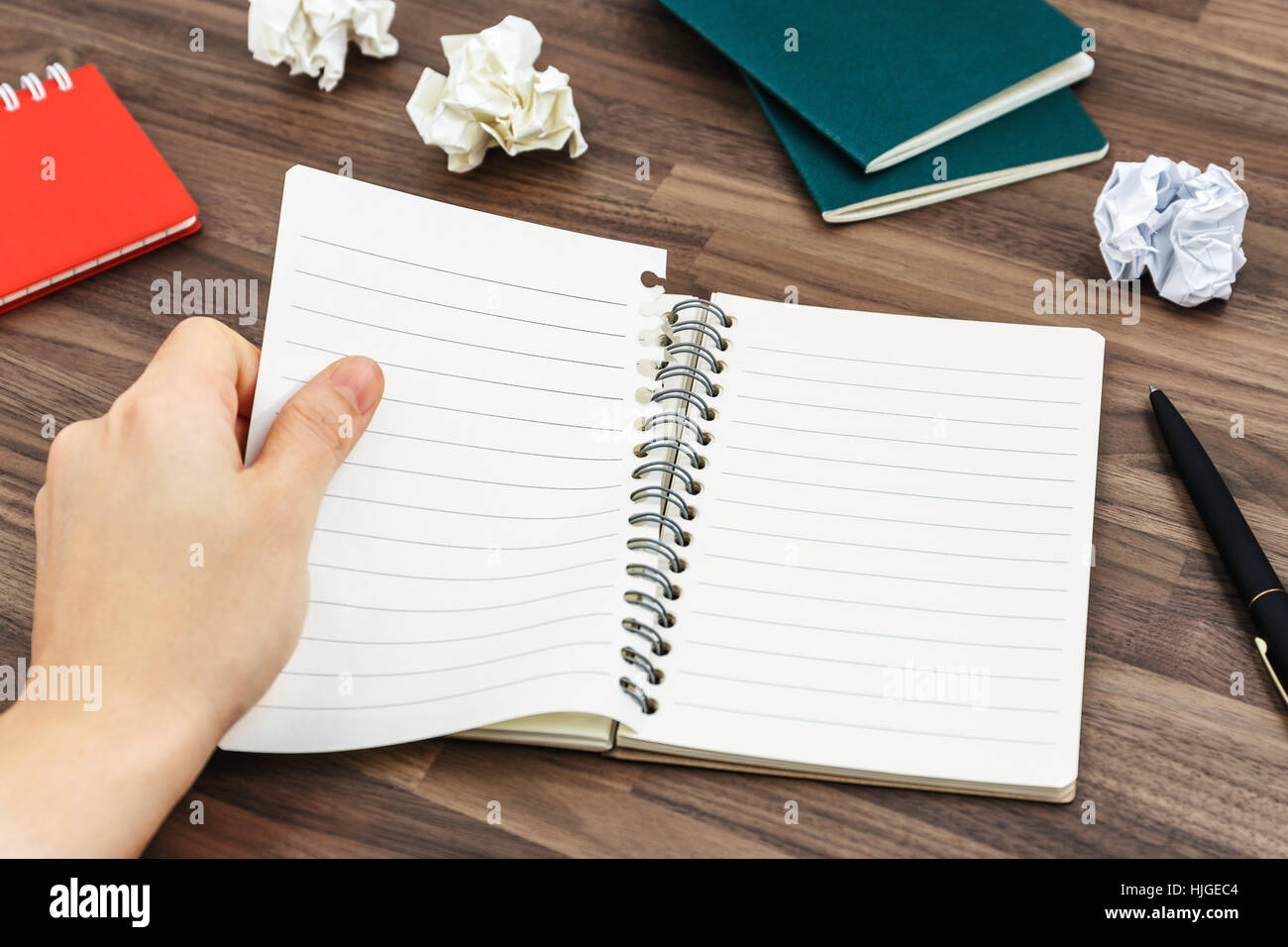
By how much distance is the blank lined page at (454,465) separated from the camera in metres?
0.74

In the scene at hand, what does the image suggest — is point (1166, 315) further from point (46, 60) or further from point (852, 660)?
point (46, 60)

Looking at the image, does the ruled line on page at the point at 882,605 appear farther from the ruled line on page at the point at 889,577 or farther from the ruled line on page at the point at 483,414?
the ruled line on page at the point at 483,414

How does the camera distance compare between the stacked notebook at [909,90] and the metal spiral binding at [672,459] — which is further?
the stacked notebook at [909,90]

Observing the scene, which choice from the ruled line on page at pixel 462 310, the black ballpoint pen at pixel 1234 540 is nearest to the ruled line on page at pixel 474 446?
the ruled line on page at pixel 462 310

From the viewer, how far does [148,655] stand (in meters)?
0.70

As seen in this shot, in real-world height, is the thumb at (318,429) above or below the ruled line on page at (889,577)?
above

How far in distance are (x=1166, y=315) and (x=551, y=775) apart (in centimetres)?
70

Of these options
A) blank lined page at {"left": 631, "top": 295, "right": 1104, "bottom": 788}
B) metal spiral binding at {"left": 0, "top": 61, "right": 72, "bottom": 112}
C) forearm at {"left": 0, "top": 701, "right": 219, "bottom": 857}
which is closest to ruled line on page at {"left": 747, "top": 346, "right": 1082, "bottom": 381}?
blank lined page at {"left": 631, "top": 295, "right": 1104, "bottom": 788}

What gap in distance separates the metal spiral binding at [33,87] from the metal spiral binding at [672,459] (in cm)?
69

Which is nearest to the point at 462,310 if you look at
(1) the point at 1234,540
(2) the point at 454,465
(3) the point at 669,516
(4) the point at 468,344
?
(4) the point at 468,344

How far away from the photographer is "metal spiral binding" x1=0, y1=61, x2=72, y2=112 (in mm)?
1032

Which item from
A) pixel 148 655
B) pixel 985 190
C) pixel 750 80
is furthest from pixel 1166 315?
pixel 148 655

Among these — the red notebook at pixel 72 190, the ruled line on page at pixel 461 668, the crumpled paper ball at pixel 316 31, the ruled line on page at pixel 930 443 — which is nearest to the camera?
the ruled line on page at pixel 461 668

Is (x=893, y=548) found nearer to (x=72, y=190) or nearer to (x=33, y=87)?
(x=72, y=190)
